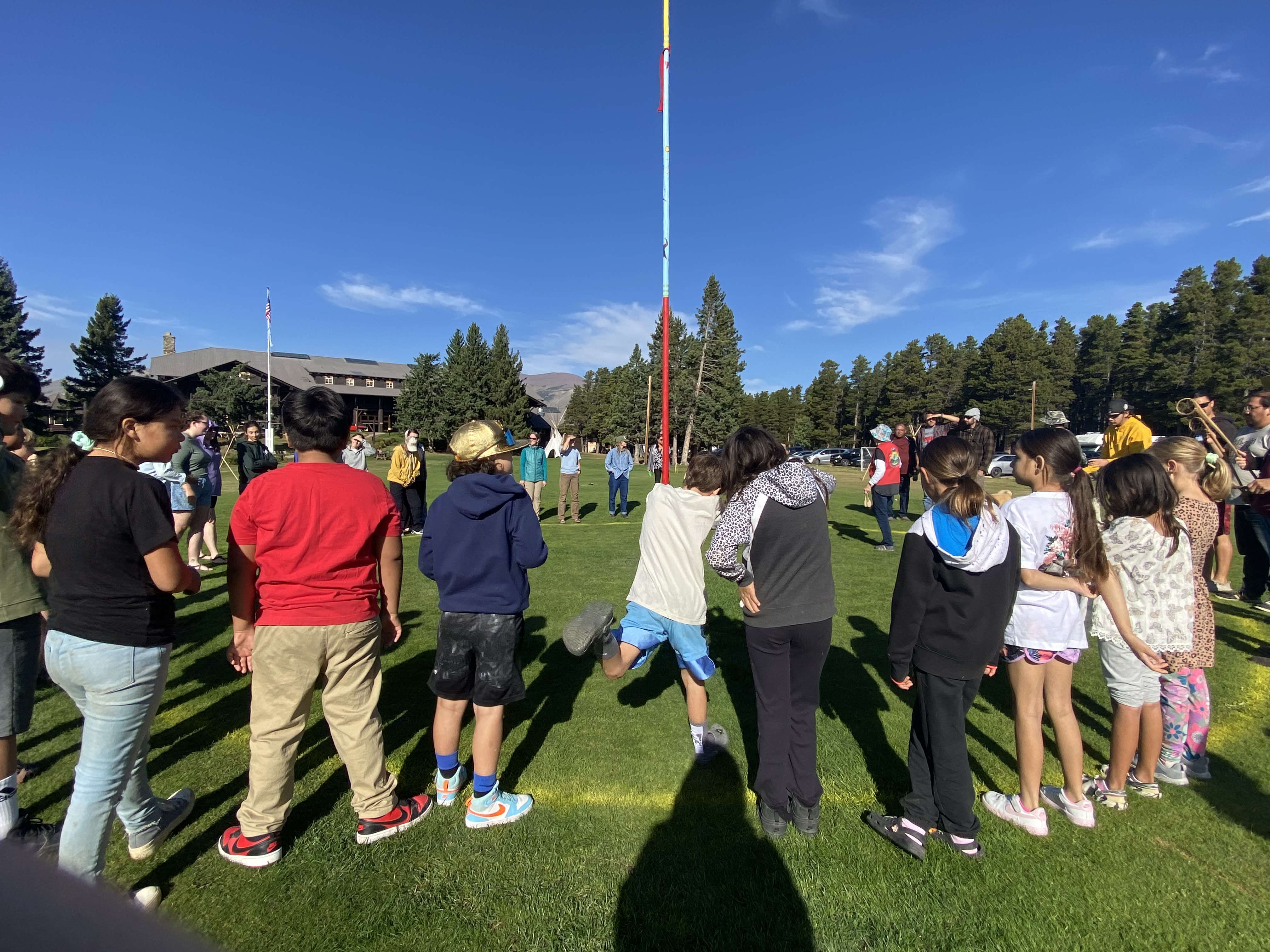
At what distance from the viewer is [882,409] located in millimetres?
74312

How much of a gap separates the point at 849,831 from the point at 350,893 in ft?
7.98

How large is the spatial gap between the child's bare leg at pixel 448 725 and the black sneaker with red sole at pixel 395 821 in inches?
11.2

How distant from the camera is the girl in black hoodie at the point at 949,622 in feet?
9.12

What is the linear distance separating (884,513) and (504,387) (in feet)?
166

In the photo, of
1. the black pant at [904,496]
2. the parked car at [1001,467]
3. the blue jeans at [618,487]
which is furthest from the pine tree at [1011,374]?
the blue jeans at [618,487]

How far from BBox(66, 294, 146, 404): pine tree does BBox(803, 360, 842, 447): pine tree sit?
73.9 m

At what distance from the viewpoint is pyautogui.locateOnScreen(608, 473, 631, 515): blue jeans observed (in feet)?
49.3

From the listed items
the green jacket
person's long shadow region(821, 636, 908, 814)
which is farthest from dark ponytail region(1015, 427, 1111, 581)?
the green jacket

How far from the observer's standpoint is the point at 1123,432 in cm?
711

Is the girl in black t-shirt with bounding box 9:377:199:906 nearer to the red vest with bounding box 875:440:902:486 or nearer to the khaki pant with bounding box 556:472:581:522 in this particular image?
the red vest with bounding box 875:440:902:486

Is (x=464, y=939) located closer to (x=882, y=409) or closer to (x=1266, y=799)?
(x=1266, y=799)

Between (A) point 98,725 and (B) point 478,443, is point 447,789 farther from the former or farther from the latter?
(B) point 478,443

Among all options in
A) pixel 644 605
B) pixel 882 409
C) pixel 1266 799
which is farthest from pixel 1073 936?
pixel 882 409

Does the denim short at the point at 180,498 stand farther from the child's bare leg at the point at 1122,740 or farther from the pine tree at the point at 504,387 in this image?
the pine tree at the point at 504,387
